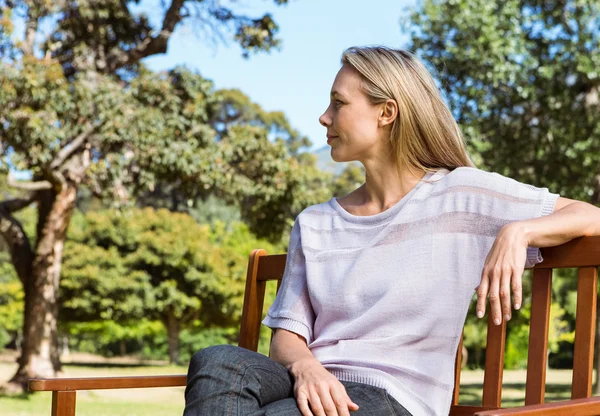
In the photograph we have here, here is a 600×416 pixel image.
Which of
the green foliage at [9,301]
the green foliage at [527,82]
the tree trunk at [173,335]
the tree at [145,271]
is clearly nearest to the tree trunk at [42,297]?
the green foliage at [527,82]

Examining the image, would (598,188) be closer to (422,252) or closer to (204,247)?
(422,252)

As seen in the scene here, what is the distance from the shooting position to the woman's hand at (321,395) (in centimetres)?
180

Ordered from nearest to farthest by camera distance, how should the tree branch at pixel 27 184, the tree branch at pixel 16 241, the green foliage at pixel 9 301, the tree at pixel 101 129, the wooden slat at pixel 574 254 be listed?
the wooden slat at pixel 574 254 < the tree at pixel 101 129 < the tree branch at pixel 27 184 < the tree branch at pixel 16 241 < the green foliage at pixel 9 301

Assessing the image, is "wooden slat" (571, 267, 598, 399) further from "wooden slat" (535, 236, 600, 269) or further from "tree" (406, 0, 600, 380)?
"tree" (406, 0, 600, 380)

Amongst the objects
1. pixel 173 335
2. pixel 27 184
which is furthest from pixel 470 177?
pixel 173 335

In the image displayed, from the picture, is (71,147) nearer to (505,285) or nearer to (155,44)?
(155,44)

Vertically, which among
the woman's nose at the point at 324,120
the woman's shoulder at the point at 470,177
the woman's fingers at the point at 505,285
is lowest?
the woman's fingers at the point at 505,285

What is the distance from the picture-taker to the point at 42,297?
502 inches

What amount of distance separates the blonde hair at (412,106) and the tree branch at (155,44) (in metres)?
9.92

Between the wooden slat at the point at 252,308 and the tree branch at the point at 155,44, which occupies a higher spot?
the tree branch at the point at 155,44

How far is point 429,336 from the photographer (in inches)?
78.4

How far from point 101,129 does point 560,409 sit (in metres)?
8.68

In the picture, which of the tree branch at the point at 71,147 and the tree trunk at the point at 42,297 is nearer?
the tree branch at the point at 71,147

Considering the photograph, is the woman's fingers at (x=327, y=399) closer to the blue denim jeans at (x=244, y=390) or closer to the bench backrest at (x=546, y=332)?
the blue denim jeans at (x=244, y=390)
